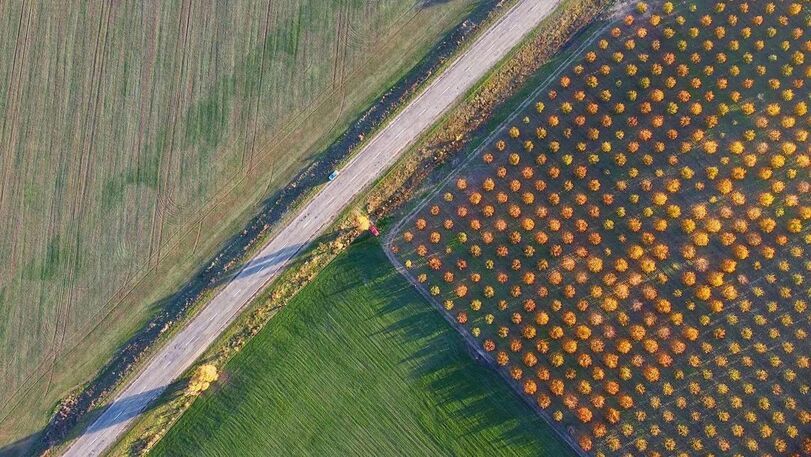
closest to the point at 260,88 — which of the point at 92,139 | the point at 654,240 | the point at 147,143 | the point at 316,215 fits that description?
the point at 147,143

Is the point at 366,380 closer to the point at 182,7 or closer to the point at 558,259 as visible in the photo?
the point at 558,259

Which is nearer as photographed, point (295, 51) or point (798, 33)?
point (798, 33)

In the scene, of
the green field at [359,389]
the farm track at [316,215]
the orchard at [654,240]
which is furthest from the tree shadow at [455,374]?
the farm track at [316,215]

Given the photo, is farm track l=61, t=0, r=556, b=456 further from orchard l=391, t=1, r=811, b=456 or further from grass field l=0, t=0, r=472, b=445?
orchard l=391, t=1, r=811, b=456

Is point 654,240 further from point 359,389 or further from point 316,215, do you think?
point 316,215

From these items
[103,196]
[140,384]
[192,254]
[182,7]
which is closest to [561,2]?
[182,7]

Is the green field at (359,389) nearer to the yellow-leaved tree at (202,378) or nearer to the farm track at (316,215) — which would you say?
the yellow-leaved tree at (202,378)
